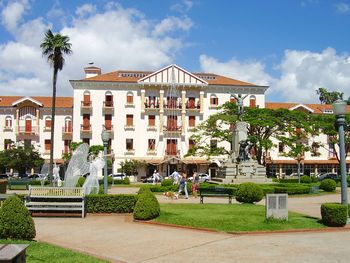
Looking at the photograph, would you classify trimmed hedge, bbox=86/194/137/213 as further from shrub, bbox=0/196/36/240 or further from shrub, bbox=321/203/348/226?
shrub, bbox=321/203/348/226

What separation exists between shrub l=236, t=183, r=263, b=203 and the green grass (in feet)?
37.9

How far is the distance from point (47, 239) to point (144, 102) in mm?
49769

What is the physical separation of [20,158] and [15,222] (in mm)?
47484

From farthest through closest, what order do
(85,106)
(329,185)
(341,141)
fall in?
(85,106)
(329,185)
(341,141)

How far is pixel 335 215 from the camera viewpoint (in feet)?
47.8

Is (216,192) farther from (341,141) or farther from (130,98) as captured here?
(130,98)

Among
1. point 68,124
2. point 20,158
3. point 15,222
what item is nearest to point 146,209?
point 15,222

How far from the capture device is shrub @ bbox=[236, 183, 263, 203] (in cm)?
2089

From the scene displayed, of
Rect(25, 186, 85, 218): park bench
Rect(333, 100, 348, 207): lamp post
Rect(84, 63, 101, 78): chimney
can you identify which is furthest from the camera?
Rect(84, 63, 101, 78): chimney

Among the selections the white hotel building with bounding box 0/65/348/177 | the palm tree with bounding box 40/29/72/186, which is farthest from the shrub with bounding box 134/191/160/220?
the white hotel building with bounding box 0/65/348/177

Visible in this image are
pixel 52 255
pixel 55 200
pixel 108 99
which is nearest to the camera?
pixel 52 255

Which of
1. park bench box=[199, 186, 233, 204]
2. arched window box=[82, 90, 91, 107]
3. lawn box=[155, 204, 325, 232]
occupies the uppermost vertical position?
arched window box=[82, 90, 91, 107]

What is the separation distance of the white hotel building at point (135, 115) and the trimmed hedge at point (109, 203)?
41.7m

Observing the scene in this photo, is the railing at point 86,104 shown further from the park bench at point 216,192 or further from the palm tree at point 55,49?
the park bench at point 216,192
